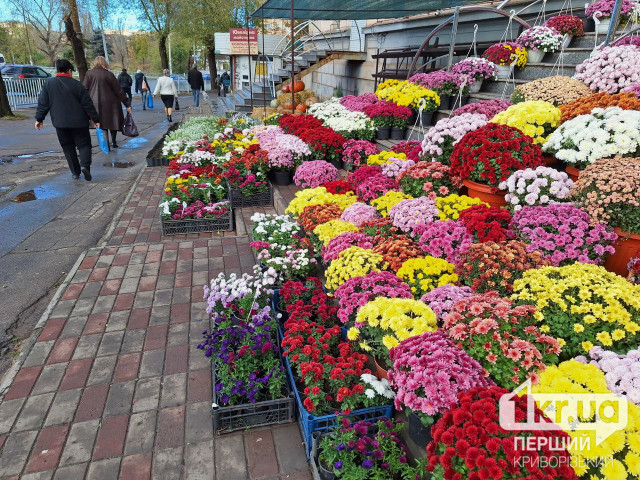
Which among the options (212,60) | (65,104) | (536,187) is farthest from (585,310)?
(212,60)

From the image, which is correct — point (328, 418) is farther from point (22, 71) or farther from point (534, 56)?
point (22, 71)

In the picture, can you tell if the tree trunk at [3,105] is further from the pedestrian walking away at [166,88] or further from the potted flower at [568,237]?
A: the potted flower at [568,237]

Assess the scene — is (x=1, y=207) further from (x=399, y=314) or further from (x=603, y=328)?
(x=603, y=328)

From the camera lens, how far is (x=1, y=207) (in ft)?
23.0

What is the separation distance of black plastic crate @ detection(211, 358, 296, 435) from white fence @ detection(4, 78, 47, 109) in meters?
24.4

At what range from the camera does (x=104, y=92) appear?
946 centimetres

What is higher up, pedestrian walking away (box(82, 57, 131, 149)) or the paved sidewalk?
pedestrian walking away (box(82, 57, 131, 149))

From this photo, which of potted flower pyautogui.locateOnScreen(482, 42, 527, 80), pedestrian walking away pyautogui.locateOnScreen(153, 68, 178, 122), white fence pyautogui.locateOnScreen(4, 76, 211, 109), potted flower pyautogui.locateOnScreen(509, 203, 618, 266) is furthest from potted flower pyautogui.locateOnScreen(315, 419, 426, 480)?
white fence pyautogui.locateOnScreen(4, 76, 211, 109)

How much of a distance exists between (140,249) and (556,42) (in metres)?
6.76

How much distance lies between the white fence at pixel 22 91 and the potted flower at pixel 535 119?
24353 mm

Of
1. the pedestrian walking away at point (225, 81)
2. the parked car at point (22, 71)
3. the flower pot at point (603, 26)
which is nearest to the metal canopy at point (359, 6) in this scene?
the flower pot at point (603, 26)

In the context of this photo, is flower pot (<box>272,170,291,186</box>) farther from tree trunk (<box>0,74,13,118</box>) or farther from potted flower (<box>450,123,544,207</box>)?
tree trunk (<box>0,74,13,118</box>)

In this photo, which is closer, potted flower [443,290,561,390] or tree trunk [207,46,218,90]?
potted flower [443,290,561,390]

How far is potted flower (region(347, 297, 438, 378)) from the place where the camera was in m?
2.39
